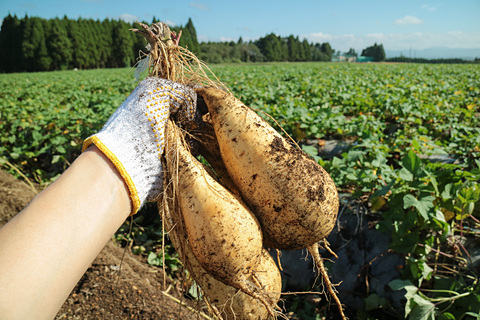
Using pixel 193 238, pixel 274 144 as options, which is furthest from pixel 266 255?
pixel 274 144

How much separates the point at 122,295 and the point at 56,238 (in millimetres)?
1317

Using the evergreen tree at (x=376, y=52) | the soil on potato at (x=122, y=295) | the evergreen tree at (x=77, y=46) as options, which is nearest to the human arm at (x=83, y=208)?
the soil on potato at (x=122, y=295)

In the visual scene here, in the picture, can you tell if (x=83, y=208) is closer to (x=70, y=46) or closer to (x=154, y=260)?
(x=154, y=260)

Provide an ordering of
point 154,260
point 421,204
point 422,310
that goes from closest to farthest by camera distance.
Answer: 1. point 422,310
2. point 421,204
3. point 154,260

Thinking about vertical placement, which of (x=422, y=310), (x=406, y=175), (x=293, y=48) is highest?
(x=293, y=48)

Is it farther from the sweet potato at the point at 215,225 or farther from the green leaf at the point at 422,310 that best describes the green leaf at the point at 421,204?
the sweet potato at the point at 215,225

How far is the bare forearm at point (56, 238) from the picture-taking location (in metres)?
0.83

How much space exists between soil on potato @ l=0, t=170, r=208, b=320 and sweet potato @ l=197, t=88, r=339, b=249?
2.01 feet

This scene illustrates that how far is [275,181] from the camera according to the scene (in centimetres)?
147

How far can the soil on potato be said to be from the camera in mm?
1867

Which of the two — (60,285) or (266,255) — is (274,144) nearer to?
(266,255)

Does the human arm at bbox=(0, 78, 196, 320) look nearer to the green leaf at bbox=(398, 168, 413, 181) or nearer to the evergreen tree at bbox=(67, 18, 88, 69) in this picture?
the green leaf at bbox=(398, 168, 413, 181)

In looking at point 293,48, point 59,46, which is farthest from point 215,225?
point 293,48

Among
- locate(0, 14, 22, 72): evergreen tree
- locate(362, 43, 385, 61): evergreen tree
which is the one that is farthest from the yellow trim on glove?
locate(362, 43, 385, 61): evergreen tree
